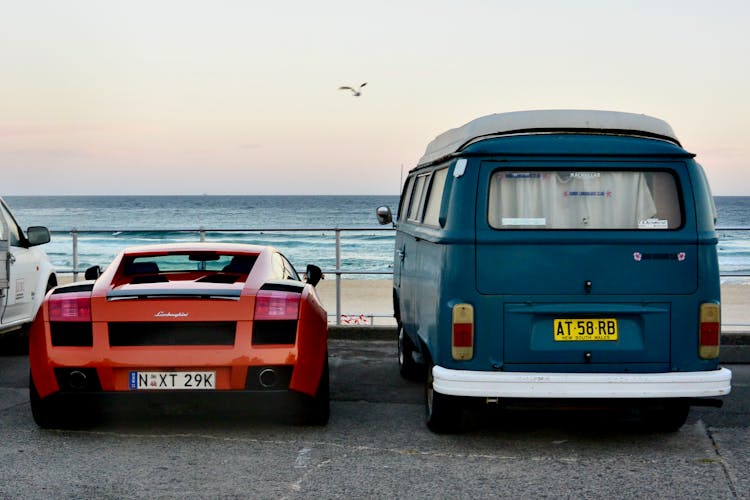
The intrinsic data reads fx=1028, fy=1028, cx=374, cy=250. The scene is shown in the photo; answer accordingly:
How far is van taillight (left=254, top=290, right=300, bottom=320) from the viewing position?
643 cm

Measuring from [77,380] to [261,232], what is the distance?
41.7ft

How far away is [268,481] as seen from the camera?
5.51 metres

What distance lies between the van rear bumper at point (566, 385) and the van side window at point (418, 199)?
2035 millimetres

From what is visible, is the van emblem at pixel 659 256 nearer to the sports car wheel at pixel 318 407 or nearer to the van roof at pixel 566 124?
the van roof at pixel 566 124

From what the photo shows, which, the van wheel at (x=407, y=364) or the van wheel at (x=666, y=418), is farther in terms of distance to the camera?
the van wheel at (x=407, y=364)

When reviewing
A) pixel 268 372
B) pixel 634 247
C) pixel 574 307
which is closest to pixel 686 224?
pixel 634 247

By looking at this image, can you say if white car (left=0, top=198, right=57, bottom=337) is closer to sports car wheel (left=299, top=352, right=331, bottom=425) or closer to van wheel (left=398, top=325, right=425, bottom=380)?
van wheel (left=398, top=325, right=425, bottom=380)

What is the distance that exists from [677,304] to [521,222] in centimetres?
105

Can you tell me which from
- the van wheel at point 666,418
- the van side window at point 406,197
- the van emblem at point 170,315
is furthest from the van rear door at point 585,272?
the van side window at point 406,197

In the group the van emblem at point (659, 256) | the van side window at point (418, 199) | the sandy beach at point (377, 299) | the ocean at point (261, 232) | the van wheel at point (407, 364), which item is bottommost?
the ocean at point (261, 232)

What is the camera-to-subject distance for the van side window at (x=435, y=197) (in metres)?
6.85

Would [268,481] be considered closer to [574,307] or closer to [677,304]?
[574,307]

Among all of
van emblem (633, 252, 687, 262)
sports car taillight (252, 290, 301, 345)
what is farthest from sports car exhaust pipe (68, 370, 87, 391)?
van emblem (633, 252, 687, 262)

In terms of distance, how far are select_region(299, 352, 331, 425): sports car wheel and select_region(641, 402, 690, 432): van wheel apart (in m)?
2.11
